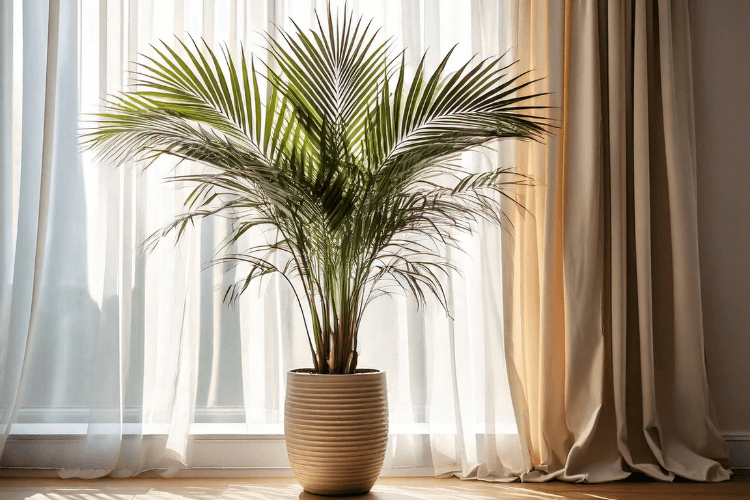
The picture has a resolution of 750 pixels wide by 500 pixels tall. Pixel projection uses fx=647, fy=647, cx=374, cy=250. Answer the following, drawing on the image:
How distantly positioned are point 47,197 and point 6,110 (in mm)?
390

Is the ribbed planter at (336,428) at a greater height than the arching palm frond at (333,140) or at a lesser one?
lesser

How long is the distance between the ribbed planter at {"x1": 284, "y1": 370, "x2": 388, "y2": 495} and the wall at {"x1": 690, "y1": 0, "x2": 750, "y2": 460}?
A: 138 cm

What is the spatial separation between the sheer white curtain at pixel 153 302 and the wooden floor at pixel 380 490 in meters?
0.09

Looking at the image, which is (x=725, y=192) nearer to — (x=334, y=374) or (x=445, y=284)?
(x=445, y=284)

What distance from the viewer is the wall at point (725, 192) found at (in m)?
2.47

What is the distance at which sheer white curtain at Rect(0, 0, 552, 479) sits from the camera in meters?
2.35

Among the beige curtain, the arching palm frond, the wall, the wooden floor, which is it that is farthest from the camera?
the wall

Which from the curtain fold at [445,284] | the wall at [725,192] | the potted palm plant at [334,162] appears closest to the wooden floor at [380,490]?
the curtain fold at [445,284]

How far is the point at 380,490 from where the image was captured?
2172 millimetres

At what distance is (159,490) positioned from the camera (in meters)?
2.17

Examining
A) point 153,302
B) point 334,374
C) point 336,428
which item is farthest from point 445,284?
point 153,302

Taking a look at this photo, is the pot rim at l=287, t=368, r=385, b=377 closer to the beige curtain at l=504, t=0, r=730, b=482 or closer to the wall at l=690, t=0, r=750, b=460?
the beige curtain at l=504, t=0, r=730, b=482

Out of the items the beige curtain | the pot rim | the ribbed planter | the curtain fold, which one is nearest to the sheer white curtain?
the curtain fold

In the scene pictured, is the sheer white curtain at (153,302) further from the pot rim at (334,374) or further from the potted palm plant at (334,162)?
the potted palm plant at (334,162)
